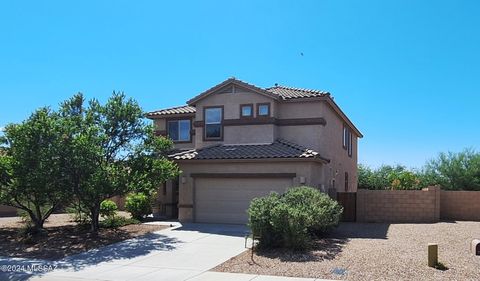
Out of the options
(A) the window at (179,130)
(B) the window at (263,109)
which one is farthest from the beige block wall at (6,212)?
(B) the window at (263,109)

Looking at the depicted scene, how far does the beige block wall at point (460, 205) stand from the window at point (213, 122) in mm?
10846

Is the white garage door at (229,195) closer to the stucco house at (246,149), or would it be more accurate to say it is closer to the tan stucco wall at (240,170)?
the stucco house at (246,149)

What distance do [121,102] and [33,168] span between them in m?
3.99

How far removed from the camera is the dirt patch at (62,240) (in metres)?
14.5

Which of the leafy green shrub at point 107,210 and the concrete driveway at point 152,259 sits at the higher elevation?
the leafy green shrub at point 107,210

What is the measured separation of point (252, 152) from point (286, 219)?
754cm

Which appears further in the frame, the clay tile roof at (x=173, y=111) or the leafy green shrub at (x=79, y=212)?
the clay tile roof at (x=173, y=111)

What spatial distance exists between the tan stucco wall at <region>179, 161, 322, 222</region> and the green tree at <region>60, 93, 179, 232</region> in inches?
87.7

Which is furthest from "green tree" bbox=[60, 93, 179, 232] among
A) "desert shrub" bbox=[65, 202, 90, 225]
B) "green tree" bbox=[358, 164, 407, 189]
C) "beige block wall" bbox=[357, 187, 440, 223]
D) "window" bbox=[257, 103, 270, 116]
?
"green tree" bbox=[358, 164, 407, 189]

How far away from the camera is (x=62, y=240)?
16.4 m

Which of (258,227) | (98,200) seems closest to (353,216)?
(258,227)

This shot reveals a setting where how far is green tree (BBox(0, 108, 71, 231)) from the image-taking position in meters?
15.9

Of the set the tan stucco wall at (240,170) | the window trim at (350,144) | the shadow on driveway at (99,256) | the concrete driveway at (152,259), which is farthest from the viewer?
the window trim at (350,144)

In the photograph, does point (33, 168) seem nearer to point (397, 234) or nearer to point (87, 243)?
point (87, 243)
